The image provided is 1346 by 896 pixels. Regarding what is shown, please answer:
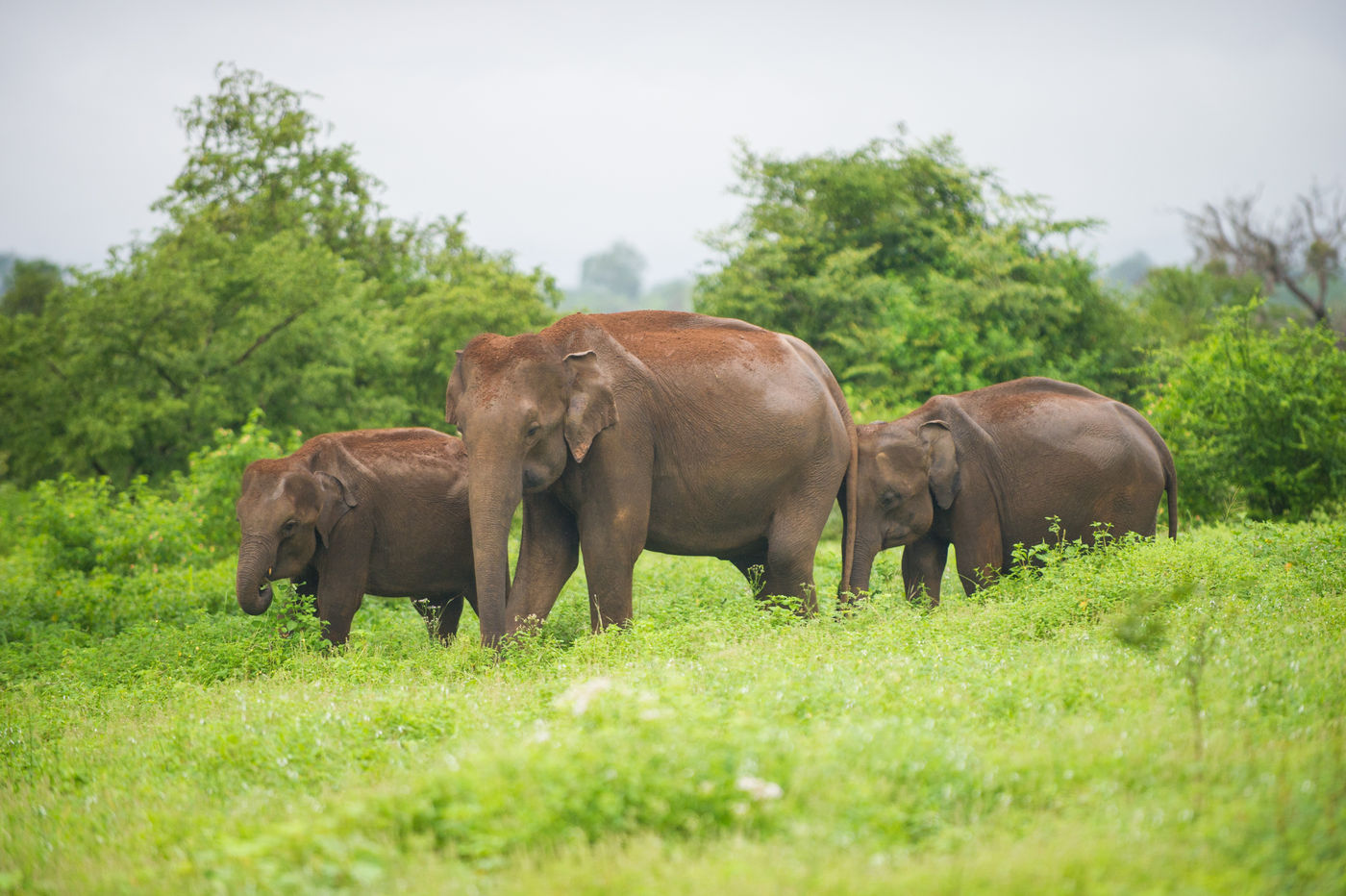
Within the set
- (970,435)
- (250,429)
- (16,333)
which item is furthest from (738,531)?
(16,333)

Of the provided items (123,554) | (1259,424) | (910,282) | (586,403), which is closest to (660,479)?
(586,403)

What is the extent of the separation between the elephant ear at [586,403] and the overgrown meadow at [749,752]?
52.5 inches

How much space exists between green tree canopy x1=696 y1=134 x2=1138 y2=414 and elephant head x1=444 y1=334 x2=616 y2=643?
1399 centimetres

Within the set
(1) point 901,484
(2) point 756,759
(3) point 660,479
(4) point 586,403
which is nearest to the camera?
(2) point 756,759

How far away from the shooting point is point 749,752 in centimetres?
435

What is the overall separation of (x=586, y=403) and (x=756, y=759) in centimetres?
405

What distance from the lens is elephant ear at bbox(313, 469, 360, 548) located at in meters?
9.61

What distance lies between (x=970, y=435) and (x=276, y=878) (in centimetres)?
812

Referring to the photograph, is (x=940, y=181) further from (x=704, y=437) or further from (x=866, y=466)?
(x=704, y=437)

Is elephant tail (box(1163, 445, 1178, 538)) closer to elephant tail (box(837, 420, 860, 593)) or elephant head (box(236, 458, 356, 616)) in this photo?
elephant tail (box(837, 420, 860, 593))

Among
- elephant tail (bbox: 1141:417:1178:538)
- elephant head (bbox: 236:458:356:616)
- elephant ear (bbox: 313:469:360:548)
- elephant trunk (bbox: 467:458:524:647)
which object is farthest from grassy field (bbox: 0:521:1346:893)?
elephant tail (bbox: 1141:417:1178:538)

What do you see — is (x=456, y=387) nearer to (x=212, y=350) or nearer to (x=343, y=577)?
(x=343, y=577)

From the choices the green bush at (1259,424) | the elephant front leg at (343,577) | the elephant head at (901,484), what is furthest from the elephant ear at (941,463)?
the green bush at (1259,424)

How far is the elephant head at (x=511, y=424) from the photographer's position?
25.4 feet
